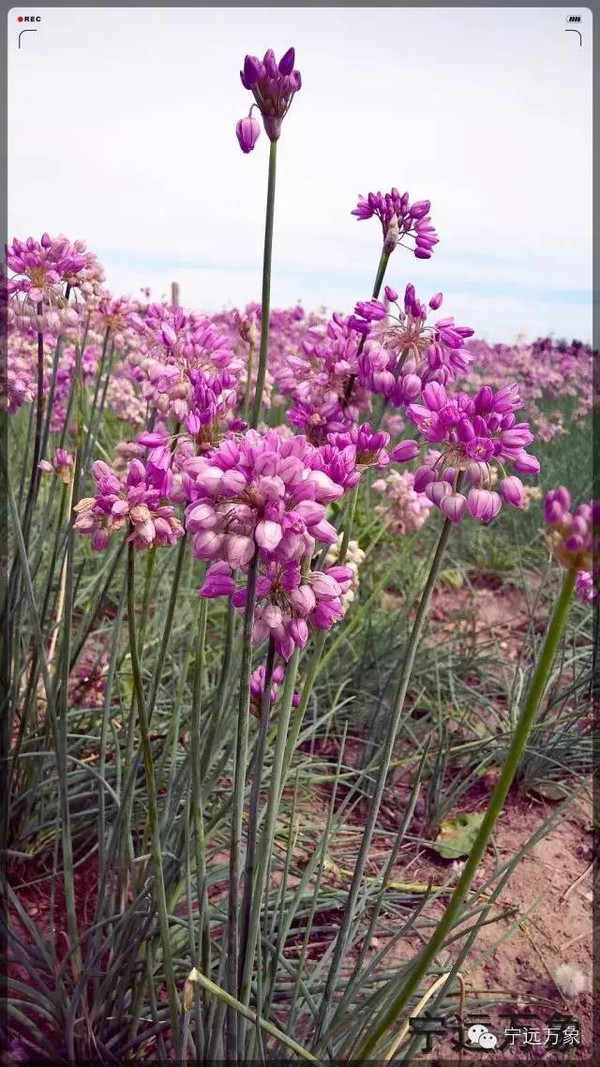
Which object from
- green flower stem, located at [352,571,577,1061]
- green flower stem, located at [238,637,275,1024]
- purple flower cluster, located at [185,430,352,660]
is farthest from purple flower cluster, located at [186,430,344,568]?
green flower stem, located at [352,571,577,1061]

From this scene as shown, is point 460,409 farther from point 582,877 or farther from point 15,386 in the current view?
point 582,877

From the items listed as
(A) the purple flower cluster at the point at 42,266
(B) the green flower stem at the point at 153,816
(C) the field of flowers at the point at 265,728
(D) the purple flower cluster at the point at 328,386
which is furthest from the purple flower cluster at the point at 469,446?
(A) the purple flower cluster at the point at 42,266

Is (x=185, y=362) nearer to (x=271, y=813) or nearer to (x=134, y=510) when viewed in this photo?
(x=134, y=510)

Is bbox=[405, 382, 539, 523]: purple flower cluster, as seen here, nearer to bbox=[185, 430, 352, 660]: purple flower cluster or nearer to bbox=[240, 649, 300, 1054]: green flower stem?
bbox=[185, 430, 352, 660]: purple flower cluster

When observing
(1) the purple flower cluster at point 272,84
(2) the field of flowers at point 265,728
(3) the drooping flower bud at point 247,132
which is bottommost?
(2) the field of flowers at point 265,728

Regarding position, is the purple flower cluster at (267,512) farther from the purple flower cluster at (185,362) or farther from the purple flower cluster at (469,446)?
the purple flower cluster at (185,362)

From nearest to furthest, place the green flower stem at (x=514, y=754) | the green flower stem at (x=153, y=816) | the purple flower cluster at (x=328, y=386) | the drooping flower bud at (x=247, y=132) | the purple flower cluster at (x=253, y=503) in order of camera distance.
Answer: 1. the green flower stem at (x=514, y=754)
2. the purple flower cluster at (x=253, y=503)
3. the green flower stem at (x=153, y=816)
4. the drooping flower bud at (x=247, y=132)
5. the purple flower cluster at (x=328, y=386)

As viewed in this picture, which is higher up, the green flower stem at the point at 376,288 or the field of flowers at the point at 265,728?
the green flower stem at the point at 376,288

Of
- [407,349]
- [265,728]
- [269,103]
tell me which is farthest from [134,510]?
[269,103]

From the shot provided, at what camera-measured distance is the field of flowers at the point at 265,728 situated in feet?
3.45

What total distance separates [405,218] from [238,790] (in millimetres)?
1131

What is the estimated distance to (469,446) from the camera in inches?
43.3

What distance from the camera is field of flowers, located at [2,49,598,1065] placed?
105 centimetres

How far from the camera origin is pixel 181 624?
10.9ft
